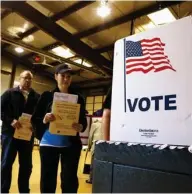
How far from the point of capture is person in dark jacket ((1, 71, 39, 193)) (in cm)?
195

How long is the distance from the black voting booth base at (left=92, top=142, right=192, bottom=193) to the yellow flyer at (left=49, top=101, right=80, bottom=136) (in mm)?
867

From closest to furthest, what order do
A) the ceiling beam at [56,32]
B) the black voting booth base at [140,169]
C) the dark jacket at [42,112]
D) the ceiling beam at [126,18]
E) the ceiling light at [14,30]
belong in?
the black voting booth base at [140,169] → the dark jacket at [42,112] → the ceiling beam at [126,18] → the ceiling beam at [56,32] → the ceiling light at [14,30]

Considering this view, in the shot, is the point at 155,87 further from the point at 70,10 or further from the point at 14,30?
the point at 14,30

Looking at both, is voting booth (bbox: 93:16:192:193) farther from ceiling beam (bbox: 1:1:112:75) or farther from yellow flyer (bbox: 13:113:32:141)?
ceiling beam (bbox: 1:1:112:75)

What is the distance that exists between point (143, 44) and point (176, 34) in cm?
9

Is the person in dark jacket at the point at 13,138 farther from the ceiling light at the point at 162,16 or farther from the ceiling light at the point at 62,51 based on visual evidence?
the ceiling light at the point at 62,51

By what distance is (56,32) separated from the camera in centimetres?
516

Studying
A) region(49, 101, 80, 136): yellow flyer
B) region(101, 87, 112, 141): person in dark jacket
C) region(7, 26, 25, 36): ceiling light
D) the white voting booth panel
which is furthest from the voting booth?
region(7, 26, 25, 36): ceiling light

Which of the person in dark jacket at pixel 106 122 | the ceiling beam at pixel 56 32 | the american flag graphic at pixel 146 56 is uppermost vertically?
the ceiling beam at pixel 56 32

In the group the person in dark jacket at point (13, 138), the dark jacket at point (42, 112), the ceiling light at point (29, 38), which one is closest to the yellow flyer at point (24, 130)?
the person in dark jacket at point (13, 138)

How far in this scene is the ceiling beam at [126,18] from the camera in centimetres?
416

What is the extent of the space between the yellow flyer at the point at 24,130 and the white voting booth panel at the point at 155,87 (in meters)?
1.52

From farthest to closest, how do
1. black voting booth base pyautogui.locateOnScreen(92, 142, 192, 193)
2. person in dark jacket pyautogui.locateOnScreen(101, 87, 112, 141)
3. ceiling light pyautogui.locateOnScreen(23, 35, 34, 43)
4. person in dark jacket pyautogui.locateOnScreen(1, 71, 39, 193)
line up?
ceiling light pyautogui.locateOnScreen(23, 35, 34, 43)
person in dark jacket pyautogui.locateOnScreen(1, 71, 39, 193)
person in dark jacket pyautogui.locateOnScreen(101, 87, 112, 141)
black voting booth base pyautogui.locateOnScreen(92, 142, 192, 193)

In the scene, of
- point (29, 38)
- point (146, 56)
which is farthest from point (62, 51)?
point (146, 56)
